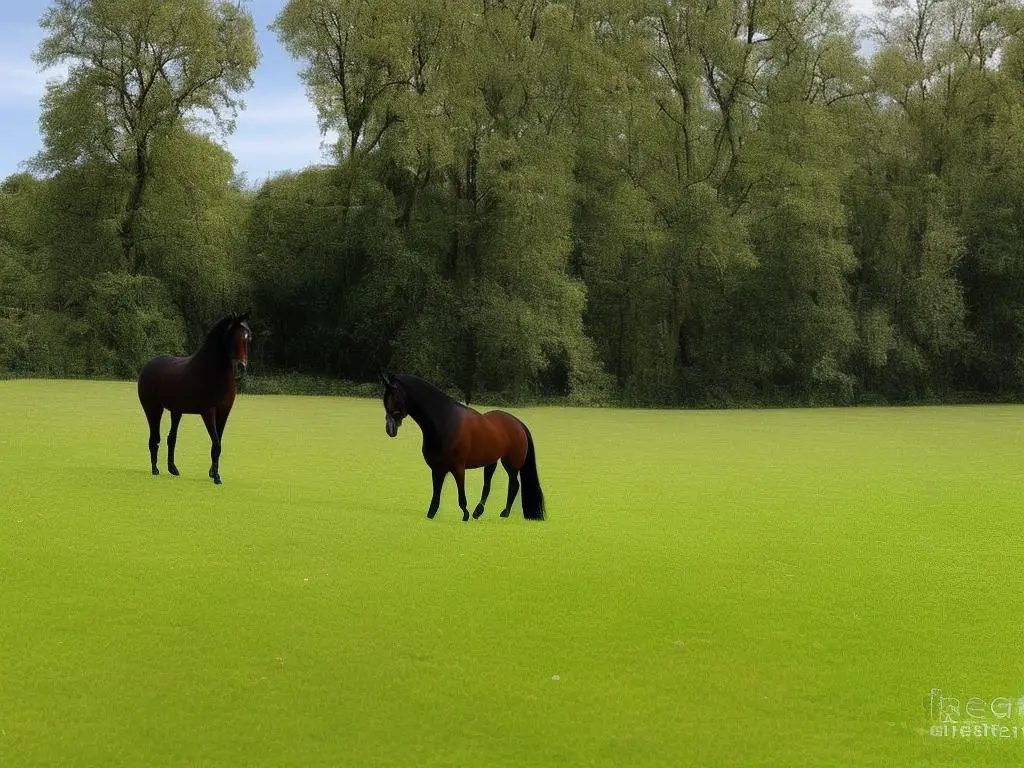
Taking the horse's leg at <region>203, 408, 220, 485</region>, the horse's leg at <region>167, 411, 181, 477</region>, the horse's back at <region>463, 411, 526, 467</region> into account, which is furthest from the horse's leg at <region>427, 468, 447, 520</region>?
the horse's leg at <region>167, 411, 181, 477</region>

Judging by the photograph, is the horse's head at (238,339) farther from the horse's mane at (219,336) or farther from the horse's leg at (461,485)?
the horse's leg at (461,485)

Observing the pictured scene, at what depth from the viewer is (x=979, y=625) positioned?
22.5 ft

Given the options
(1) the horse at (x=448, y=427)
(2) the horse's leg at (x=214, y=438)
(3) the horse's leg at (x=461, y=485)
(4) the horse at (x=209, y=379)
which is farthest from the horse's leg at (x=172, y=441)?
(3) the horse's leg at (x=461, y=485)

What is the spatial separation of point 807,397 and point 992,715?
1442 inches

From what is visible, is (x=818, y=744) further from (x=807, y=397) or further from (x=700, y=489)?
(x=807, y=397)

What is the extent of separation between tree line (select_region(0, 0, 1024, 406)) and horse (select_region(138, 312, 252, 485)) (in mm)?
23874

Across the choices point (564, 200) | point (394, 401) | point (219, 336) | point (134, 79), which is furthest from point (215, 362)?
point (134, 79)

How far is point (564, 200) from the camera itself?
3875cm

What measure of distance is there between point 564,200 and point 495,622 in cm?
3318

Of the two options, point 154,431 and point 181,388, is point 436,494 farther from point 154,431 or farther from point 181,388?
point 154,431

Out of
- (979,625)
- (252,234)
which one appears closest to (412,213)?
(252,234)

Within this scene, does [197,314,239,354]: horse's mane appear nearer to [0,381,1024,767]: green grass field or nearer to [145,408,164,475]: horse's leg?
[145,408,164,475]: horse's leg

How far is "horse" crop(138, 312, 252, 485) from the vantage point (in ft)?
41.6

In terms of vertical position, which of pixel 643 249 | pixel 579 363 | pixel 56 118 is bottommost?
pixel 579 363
